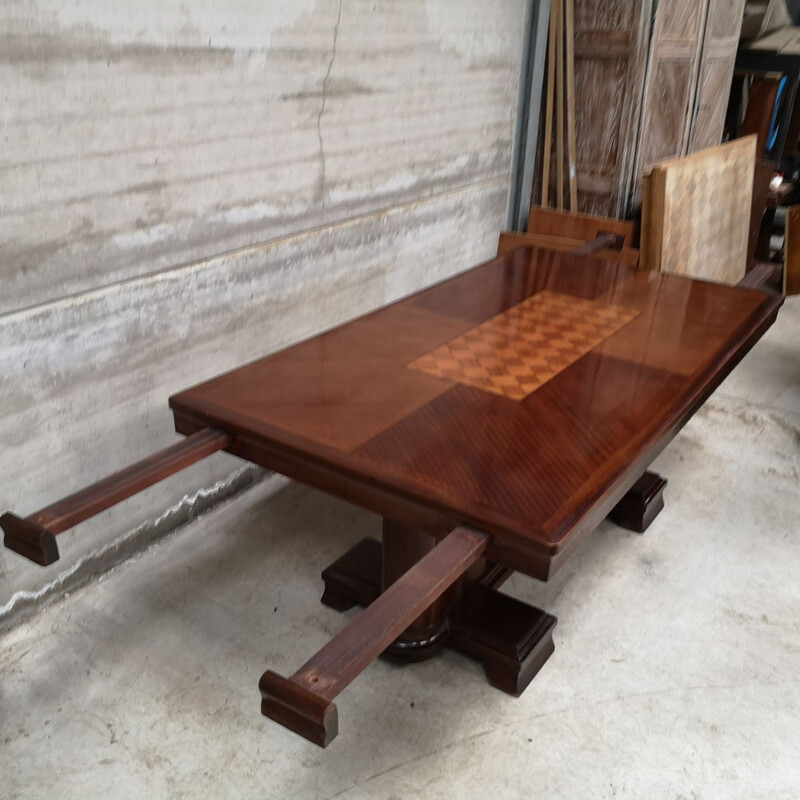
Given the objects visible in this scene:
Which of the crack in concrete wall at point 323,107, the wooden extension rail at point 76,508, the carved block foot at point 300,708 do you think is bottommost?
the carved block foot at point 300,708

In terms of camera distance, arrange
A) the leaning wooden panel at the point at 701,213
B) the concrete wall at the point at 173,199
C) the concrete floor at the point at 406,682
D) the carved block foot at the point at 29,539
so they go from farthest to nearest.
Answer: the leaning wooden panel at the point at 701,213, the concrete wall at the point at 173,199, the concrete floor at the point at 406,682, the carved block foot at the point at 29,539

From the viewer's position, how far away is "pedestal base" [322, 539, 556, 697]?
5.50 feet

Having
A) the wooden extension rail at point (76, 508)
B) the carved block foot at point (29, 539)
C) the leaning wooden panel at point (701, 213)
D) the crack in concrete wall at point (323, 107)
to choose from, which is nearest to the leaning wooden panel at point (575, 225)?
the leaning wooden panel at point (701, 213)

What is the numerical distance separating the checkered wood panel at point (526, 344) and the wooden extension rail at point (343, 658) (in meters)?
0.58

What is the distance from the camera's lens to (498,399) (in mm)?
1577

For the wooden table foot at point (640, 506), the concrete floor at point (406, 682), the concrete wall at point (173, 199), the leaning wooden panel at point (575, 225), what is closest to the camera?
the concrete floor at point (406, 682)

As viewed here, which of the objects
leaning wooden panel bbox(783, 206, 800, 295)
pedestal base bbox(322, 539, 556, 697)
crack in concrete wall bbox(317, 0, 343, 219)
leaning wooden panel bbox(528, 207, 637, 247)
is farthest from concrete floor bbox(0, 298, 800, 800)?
leaning wooden panel bbox(528, 207, 637, 247)

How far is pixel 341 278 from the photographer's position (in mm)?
2617

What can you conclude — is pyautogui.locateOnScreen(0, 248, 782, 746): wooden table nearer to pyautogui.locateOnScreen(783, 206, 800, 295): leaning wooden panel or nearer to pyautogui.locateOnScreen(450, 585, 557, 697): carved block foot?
pyautogui.locateOnScreen(450, 585, 557, 697): carved block foot

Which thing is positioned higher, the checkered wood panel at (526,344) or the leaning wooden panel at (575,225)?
the checkered wood panel at (526,344)

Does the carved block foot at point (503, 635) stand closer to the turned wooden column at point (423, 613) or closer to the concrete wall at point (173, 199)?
the turned wooden column at point (423, 613)

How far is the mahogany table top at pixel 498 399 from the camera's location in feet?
4.17

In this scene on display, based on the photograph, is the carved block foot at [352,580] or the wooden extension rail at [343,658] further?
the carved block foot at [352,580]

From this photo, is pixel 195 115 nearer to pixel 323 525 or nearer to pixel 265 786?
pixel 323 525
